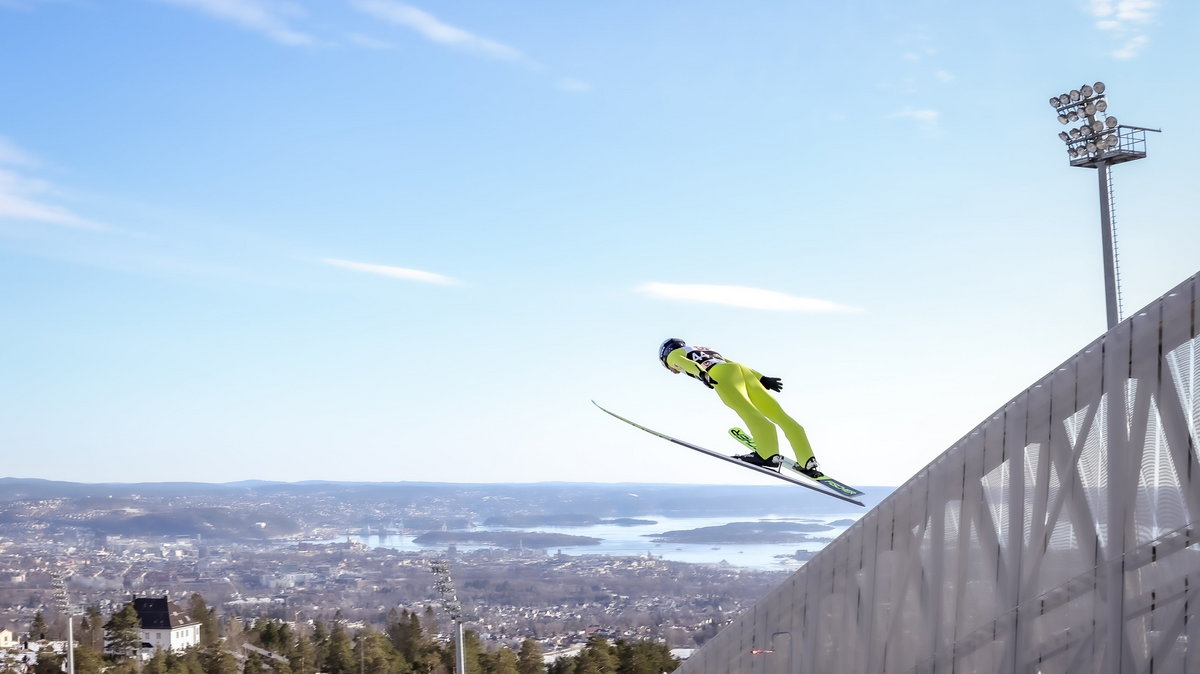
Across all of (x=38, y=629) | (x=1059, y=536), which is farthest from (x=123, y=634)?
(x=1059, y=536)

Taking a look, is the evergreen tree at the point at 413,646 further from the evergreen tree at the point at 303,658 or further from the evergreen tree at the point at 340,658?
the evergreen tree at the point at 303,658

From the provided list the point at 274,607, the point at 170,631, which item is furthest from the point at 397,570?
the point at 170,631

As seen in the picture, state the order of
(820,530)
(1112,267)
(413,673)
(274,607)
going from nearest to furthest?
(1112,267) < (413,673) < (274,607) < (820,530)

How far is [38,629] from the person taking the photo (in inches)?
3255

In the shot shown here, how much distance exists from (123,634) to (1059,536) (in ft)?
200

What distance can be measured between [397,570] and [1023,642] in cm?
18794

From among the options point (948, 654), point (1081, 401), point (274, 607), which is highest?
point (1081, 401)

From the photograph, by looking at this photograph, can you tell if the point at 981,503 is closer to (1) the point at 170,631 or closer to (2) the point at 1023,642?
(2) the point at 1023,642

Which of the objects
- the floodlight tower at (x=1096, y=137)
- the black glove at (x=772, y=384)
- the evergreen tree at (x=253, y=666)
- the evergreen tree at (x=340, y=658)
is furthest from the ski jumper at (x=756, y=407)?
the evergreen tree at (x=253, y=666)

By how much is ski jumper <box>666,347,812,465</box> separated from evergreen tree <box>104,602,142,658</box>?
56.0 m

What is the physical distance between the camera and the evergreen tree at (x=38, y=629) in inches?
3093

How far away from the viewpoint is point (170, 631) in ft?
263

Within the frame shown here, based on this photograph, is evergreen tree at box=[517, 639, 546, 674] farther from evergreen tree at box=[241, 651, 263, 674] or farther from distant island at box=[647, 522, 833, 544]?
distant island at box=[647, 522, 833, 544]

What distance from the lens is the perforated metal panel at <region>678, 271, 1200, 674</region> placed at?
31.6 feet
